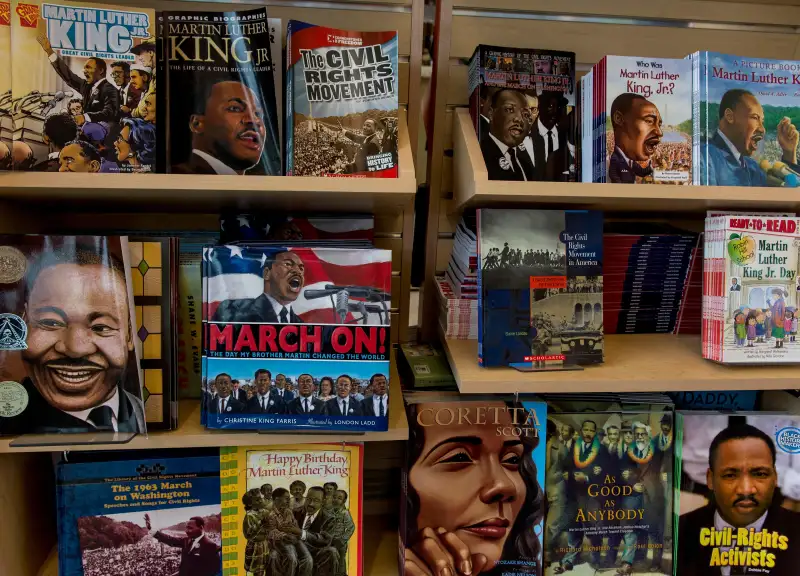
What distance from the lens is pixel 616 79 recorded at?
1141 mm

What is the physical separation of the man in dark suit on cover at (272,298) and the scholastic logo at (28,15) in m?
0.57

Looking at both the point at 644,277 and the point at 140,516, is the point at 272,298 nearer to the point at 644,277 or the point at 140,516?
the point at 140,516

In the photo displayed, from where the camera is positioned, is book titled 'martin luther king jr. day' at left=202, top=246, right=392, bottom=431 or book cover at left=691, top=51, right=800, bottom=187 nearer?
book titled 'martin luther king jr. day' at left=202, top=246, right=392, bottom=431

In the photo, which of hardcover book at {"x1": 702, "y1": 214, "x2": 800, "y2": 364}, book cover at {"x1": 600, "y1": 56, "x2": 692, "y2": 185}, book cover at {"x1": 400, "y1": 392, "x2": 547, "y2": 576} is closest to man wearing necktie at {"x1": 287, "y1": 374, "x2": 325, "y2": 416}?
book cover at {"x1": 400, "y1": 392, "x2": 547, "y2": 576}

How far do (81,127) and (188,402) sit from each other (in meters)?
0.58

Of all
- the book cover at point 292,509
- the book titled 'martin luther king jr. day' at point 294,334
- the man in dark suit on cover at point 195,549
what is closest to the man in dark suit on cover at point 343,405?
the book titled 'martin luther king jr. day' at point 294,334

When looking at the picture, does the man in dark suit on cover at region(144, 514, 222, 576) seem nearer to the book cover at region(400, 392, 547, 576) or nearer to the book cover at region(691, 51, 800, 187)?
the book cover at region(400, 392, 547, 576)

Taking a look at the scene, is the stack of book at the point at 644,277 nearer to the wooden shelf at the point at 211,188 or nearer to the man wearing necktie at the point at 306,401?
the wooden shelf at the point at 211,188

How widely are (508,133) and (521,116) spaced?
0.15 feet

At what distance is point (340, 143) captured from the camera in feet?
3.43

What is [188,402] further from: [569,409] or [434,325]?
[569,409]

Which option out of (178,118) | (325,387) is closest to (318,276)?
(325,387)

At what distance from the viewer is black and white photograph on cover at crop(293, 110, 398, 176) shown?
1046mm

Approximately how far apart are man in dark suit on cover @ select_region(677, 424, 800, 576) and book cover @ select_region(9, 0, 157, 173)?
1332 millimetres
